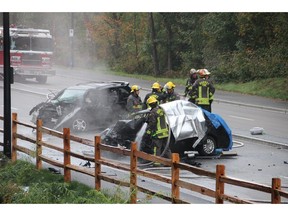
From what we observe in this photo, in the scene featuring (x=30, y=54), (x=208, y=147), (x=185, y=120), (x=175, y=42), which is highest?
(x=175, y=42)

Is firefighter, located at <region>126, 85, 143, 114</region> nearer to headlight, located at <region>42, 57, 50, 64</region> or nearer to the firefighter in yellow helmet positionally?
the firefighter in yellow helmet

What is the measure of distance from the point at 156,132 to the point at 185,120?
91cm

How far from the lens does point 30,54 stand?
35.2 m

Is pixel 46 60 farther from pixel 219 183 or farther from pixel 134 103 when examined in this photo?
pixel 219 183

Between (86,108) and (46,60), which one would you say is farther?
(46,60)

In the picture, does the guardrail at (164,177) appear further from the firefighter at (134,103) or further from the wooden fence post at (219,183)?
the firefighter at (134,103)

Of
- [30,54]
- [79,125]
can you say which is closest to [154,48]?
[30,54]

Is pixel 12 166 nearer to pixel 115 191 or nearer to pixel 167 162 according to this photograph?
pixel 115 191

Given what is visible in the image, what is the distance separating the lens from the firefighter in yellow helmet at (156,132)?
16312mm

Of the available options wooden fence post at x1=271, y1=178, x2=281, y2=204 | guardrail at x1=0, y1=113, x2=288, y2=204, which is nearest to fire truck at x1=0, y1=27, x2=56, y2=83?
guardrail at x1=0, y1=113, x2=288, y2=204

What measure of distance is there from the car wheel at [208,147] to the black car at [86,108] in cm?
461

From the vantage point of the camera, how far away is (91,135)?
69.9 ft

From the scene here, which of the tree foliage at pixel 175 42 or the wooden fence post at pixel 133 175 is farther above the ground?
the tree foliage at pixel 175 42

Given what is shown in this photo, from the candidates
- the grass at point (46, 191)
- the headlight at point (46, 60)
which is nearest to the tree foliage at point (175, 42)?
the headlight at point (46, 60)
